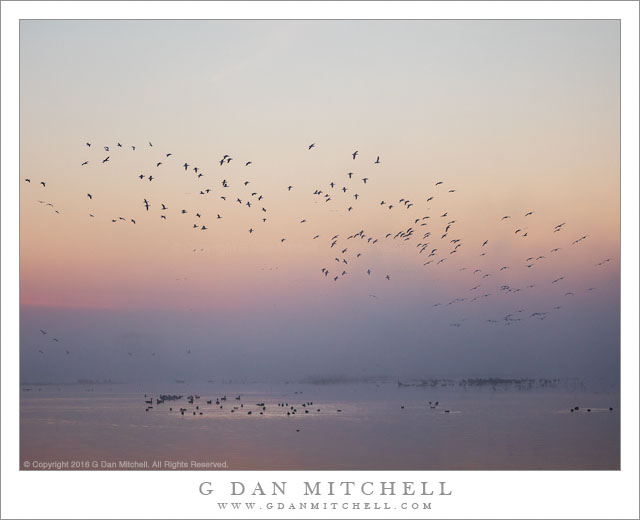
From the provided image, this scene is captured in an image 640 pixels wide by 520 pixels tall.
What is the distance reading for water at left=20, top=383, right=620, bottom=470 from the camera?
27.7 metres

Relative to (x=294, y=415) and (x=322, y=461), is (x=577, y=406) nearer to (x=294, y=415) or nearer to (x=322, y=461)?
(x=294, y=415)

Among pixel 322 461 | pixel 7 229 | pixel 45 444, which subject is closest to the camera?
pixel 7 229

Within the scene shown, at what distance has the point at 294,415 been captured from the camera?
140ft

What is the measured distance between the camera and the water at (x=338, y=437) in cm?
2769

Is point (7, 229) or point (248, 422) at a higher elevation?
point (7, 229)

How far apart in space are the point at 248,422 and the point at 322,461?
11.8 metres

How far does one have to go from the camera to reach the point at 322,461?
27.7 m

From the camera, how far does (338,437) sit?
A: 109ft

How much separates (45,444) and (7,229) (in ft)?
44.4

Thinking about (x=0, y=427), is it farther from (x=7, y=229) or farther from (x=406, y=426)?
(x=406, y=426)

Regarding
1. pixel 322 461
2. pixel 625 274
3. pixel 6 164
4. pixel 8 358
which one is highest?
pixel 6 164

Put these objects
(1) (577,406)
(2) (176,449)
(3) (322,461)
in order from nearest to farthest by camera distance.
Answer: (3) (322,461), (2) (176,449), (1) (577,406)

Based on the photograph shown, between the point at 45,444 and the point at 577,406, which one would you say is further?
the point at 577,406

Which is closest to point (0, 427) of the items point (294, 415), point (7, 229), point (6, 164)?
point (7, 229)
